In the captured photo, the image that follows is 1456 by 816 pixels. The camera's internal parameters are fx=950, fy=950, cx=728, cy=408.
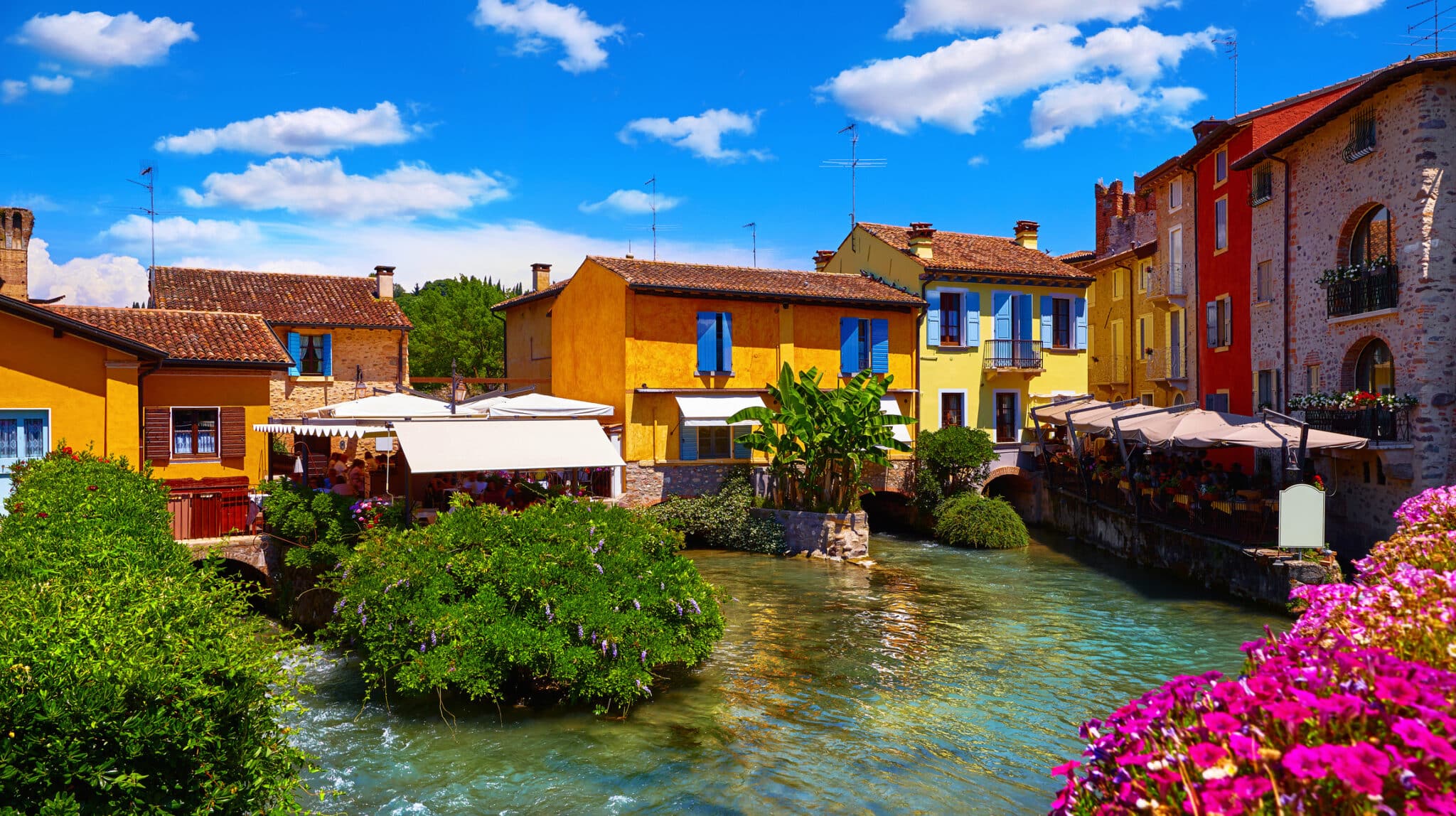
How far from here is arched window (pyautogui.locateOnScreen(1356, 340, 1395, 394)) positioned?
19.8 meters

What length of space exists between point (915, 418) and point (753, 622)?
14503mm

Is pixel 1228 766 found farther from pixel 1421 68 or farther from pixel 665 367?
pixel 665 367

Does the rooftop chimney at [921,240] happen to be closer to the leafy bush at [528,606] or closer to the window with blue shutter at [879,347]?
the window with blue shutter at [879,347]

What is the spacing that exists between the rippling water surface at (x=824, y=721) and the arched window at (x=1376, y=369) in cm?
639

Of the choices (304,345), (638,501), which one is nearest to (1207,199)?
(638,501)

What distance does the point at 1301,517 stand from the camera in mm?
15938

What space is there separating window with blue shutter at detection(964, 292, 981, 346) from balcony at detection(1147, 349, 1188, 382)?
20.1 ft

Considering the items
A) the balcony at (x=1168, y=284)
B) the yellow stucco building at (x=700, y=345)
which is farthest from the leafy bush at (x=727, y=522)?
the balcony at (x=1168, y=284)

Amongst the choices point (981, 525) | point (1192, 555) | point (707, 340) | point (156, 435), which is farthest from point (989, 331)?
point (156, 435)

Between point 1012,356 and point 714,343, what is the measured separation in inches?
399

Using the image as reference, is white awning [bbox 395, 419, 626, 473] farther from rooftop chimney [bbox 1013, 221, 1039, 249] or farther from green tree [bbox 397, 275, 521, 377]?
green tree [bbox 397, 275, 521, 377]

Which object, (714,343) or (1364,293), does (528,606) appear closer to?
(714,343)

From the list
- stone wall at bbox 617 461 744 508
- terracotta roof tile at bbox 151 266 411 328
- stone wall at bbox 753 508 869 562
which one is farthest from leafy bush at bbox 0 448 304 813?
terracotta roof tile at bbox 151 266 411 328

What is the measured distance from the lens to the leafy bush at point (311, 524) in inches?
617
